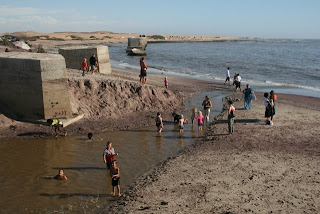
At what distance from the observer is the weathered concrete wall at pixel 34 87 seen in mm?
15359

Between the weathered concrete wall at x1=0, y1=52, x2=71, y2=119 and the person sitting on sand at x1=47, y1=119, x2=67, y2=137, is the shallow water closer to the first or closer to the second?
the person sitting on sand at x1=47, y1=119, x2=67, y2=137

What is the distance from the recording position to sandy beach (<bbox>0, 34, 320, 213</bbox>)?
9.17 meters

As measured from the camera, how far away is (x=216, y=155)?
12758 mm

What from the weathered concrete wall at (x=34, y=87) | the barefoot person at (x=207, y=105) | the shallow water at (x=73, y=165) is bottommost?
the shallow water at (x=73, y=165)

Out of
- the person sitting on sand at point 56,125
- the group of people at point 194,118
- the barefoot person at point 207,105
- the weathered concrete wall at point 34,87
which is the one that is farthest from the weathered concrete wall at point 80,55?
the barefoot person at point 207,105

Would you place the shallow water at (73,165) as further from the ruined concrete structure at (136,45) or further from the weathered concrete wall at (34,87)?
the ruined concrete structure at (136,45)

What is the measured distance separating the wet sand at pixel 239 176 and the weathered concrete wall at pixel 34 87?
6641mm

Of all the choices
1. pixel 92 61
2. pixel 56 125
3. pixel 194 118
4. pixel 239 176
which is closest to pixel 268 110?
pixel 194 118

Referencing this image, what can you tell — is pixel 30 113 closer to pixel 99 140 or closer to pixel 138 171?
pixel 99 140

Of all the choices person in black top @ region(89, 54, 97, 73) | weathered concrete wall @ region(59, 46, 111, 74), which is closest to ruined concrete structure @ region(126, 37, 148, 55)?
weathered concrete wall @ region(59, 46, 111, 74)

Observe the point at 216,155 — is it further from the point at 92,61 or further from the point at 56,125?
the point at 92,61

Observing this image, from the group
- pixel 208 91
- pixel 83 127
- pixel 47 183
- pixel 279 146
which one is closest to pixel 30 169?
pixel 47 183

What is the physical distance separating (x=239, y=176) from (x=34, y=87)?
10125mm

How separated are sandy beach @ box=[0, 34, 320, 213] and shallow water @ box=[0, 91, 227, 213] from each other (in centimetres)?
66
